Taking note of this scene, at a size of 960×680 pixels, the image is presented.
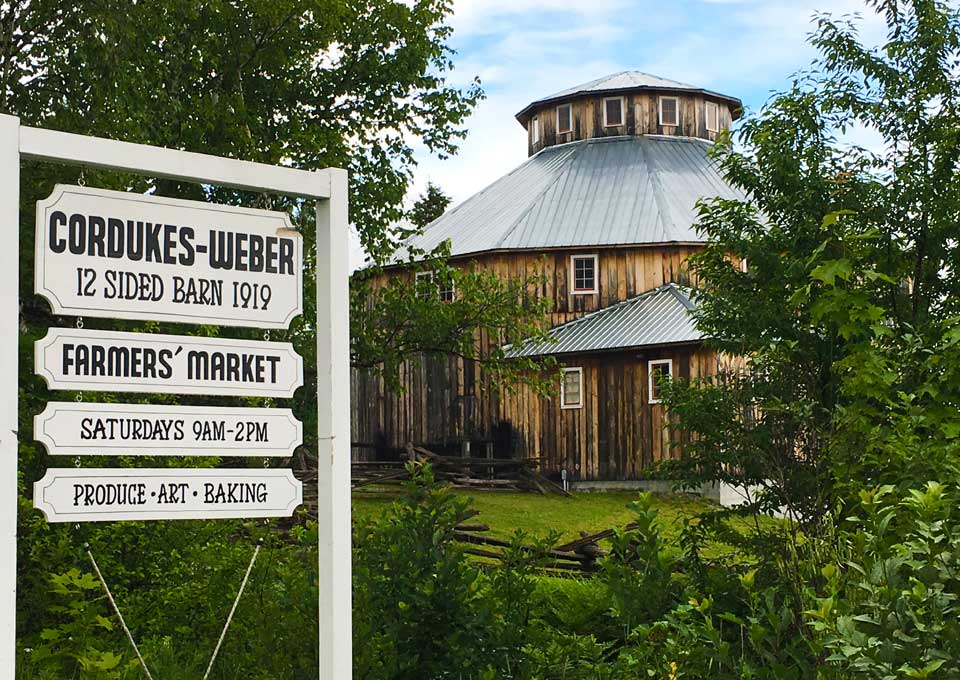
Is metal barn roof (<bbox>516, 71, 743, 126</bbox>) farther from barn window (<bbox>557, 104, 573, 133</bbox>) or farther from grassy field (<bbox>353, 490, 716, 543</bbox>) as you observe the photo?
grassy field (<bbox>353, 490, 716, 543</bbox>)

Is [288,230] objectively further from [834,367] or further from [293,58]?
[293,58]

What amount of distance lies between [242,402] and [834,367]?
6962 mm

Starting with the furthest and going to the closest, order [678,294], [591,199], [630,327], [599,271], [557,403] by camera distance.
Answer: [591,199]
[599,271]
[678,294]
[557,403]
[630,327]

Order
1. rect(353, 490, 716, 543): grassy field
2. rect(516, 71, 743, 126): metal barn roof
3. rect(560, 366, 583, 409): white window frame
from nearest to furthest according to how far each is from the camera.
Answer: rect(353, 490, 716, 543): grassy field < rect(560, 366, 583, 409): white window frame < rect(516, 71, 743, 126): metal barn roof

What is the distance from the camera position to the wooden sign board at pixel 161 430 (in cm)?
488

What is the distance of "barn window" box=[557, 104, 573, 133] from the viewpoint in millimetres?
39812

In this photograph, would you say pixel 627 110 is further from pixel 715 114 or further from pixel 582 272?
pixel 582 272

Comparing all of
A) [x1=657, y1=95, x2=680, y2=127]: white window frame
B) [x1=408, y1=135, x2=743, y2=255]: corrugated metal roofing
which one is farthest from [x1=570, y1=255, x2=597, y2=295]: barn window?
[x1=657, y1=95, x2=680, y2=127]: white window frame

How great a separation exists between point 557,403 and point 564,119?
1243 centimetres

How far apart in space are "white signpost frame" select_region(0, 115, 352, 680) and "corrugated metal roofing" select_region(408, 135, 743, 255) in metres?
26.8

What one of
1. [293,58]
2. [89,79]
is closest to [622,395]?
[293,58]

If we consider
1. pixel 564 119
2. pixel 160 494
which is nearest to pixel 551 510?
pixel 564 119

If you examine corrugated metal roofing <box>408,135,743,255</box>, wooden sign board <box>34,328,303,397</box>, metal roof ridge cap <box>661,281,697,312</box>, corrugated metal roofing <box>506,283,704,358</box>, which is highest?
corrugated metal roofing <box>408,135,743,255</box>

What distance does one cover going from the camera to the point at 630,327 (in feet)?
100
